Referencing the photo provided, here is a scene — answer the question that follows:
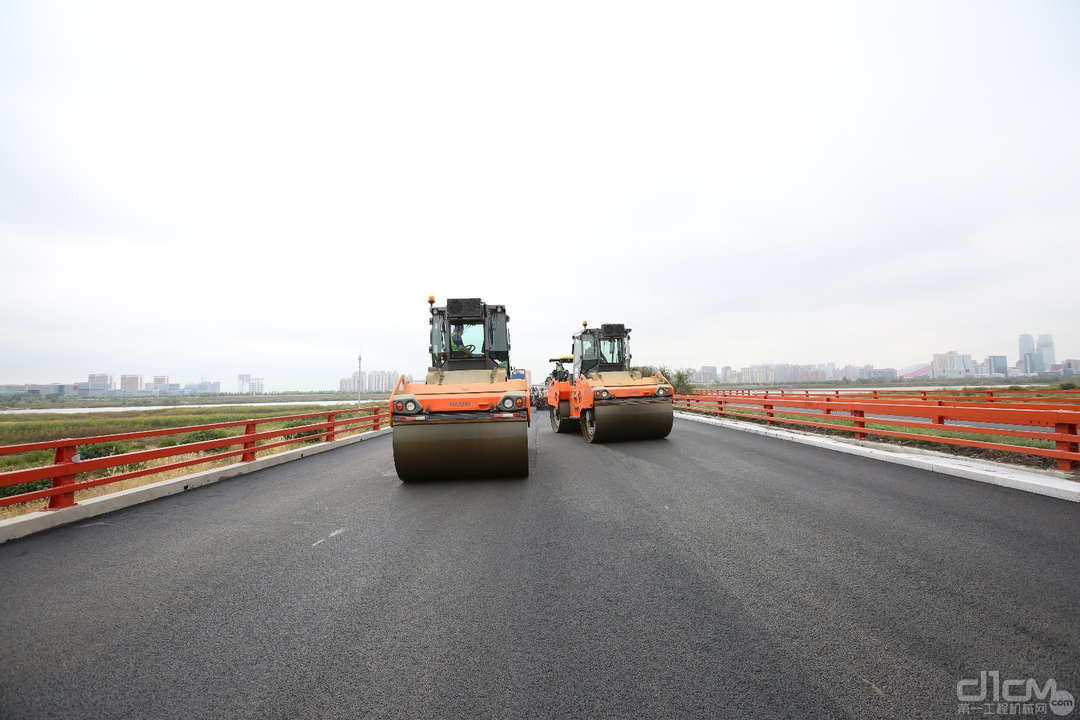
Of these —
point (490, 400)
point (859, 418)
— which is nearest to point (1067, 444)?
point (859, 418)

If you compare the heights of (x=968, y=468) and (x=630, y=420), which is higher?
(x=630, y=420)

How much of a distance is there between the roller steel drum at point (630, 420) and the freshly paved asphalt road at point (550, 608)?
4.97 m

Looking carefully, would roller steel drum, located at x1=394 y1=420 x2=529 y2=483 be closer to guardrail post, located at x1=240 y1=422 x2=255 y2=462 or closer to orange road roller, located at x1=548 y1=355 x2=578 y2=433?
guardrail post, located at x1=240 y1=422 x2=255 y2=462

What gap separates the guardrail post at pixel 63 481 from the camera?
5.11 metres

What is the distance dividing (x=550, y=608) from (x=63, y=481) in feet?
20.0

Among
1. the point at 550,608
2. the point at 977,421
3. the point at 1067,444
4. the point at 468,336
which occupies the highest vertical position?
the point at 468,336

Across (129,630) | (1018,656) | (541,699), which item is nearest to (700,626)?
(541,699)

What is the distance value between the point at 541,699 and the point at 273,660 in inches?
59.1

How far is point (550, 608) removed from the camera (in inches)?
113

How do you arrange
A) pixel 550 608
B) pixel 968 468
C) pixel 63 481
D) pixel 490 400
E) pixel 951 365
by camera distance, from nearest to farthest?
pixel 550 608
pixel 63 481
pixel 968 468
pixel 490 400
pixel 951 365

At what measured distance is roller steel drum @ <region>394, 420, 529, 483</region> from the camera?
259 inches

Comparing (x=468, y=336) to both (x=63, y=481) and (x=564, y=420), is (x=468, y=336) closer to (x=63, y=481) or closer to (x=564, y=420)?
(x=63, y=481)

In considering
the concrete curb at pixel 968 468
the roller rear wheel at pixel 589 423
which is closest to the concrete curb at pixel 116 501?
the roller rear wheel at pixel 589 423

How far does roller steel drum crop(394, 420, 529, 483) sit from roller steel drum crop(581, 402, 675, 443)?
401 cm
